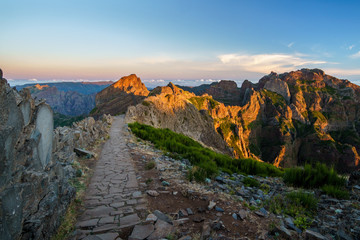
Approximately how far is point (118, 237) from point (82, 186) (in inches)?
116

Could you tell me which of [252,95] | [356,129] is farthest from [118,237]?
[356,129]

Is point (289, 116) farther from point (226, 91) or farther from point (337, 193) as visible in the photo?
point (337, 193)

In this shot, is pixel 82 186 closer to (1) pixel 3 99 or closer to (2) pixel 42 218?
(2) pixel 42 218

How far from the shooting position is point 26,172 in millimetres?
2926

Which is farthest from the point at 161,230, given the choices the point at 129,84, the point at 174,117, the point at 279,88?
the point at 279,88

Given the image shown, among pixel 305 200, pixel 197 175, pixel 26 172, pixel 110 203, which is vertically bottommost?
pixel 110 203

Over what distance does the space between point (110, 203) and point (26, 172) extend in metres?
2.59

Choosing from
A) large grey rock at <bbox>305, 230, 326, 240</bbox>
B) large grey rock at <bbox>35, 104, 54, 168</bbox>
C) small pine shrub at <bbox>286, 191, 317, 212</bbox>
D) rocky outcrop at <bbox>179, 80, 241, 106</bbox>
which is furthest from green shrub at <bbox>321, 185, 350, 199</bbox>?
rocky outcrop at <bbox>179, 80, 241, 106</bbox>

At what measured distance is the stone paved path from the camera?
387 centimetres

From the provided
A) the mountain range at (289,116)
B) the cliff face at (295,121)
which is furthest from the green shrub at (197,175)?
the cliff face at (295,121)

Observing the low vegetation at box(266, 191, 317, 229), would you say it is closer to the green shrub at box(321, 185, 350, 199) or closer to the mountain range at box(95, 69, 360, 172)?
the green shrub at box(321, 185, 350, 199)

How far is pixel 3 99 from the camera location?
8.02ft

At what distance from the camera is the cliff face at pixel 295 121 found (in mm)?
99875

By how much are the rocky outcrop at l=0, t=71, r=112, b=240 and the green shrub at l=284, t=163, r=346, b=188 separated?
7339 millimetres
